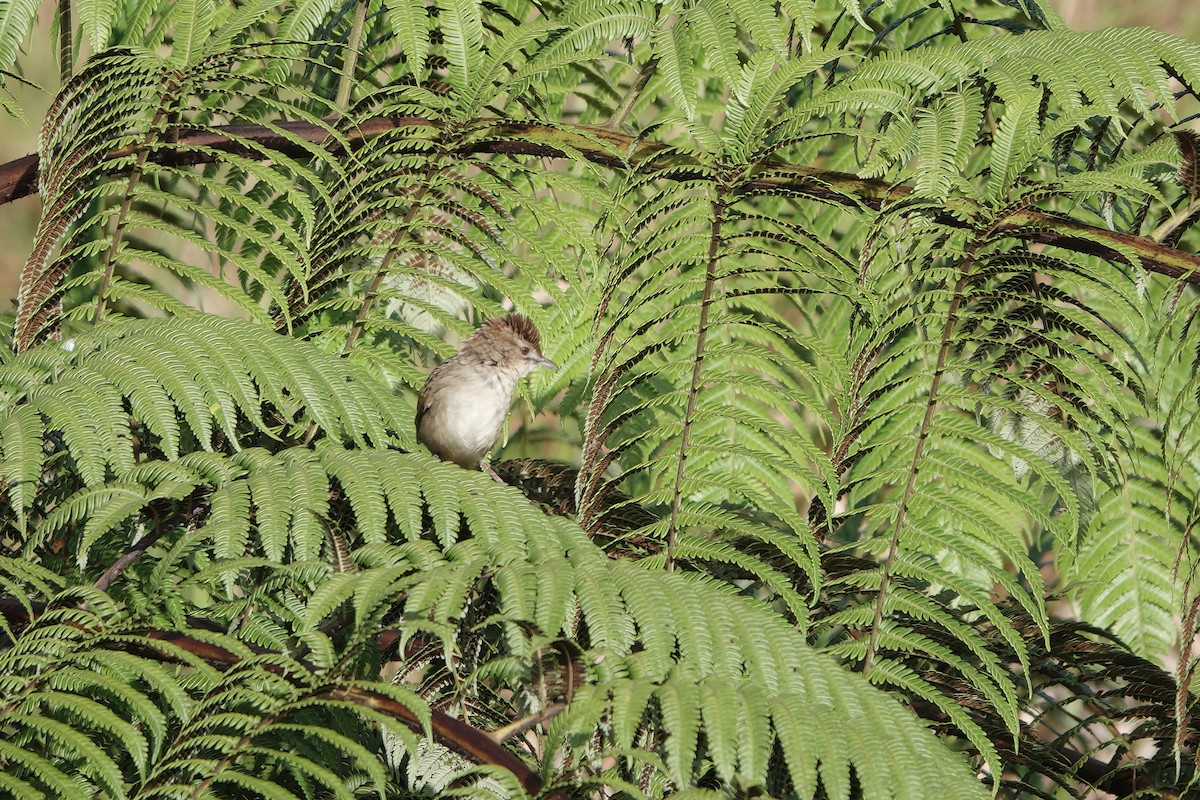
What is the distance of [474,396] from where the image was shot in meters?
3.62

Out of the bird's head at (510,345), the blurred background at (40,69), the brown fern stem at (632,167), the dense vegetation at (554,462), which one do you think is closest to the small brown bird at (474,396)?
the bird's head at (510,345)

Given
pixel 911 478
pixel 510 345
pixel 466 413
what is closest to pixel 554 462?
pixel 466 413

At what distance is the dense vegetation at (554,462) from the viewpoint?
1.73 meters

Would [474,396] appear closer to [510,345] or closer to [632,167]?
[510,345]

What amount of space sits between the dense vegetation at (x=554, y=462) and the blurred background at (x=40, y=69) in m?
3.97

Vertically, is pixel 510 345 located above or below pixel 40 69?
below

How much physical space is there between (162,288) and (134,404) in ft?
4.10

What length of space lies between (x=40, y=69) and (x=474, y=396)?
4726 millimetres

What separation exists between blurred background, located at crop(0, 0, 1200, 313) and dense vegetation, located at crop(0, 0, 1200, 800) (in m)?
3.97

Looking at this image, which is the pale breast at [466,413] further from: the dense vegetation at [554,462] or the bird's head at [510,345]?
the dense vegetation at [554,462]

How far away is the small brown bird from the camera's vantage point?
142 inches

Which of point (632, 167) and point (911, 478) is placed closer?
point (911, 478)

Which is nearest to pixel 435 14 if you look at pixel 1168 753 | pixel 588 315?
pixel 588 315

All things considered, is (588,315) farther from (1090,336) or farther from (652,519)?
(1090,336)
